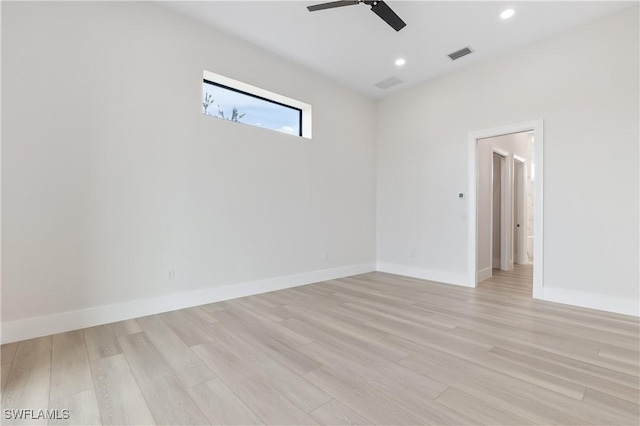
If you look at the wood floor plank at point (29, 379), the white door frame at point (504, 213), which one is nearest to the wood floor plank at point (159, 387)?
the wood floor plank at point (29, 379)

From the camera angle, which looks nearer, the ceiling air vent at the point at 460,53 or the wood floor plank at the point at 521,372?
the wood floor plank at the point at 521,372

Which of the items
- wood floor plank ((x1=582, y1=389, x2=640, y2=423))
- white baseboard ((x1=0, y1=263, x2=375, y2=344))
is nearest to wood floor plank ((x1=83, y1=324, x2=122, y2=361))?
white baseboard ((x1=0, y1=263, x2=375, y2=344))

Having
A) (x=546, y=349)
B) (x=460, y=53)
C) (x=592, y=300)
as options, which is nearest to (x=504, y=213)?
(x=592, y=300)

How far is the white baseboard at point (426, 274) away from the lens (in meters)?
4.54

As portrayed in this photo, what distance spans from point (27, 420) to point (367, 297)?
10.4 ft

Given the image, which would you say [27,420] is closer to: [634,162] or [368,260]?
[368,260]

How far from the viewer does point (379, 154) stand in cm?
574

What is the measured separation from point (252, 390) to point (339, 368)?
609 mm

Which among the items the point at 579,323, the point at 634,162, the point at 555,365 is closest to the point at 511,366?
the point at 555,365

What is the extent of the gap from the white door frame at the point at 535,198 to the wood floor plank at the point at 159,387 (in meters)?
4.14

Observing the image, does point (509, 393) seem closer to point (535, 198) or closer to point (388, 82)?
point (535, 198)

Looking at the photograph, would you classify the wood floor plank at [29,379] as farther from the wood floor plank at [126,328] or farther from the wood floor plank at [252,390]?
the wood floor plank at [252,390]

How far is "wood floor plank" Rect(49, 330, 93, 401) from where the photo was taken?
1.77 meters

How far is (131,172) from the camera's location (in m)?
3.02
